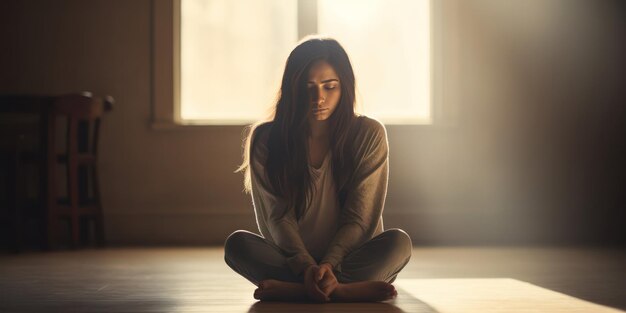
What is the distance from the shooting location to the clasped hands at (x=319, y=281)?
2.27m

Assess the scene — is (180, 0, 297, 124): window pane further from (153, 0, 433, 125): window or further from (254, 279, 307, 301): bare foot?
(254, 279, 307, 301): bare foot

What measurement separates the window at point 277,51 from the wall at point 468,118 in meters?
0.16

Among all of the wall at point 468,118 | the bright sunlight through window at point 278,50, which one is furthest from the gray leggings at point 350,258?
the bright sunlight through window at point 278,50

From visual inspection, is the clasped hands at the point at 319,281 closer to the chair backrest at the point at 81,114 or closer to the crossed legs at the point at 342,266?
the crossed legs at the point at 342,266

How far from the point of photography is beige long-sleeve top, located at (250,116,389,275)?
2420 millimetres

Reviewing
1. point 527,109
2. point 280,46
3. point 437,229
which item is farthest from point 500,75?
point 280,46

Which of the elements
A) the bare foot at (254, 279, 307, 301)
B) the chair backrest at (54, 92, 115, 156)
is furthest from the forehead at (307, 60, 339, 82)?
the chair backrest at (54, 92, 115, 156)

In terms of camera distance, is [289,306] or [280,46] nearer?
[289,306]

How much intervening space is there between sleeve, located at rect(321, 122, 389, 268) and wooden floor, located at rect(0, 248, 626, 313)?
0.19 metres

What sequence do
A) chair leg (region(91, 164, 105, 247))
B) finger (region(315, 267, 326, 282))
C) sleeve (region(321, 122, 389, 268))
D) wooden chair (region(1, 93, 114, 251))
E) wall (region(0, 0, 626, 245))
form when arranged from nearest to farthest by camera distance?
finger (region(315, 267, 326, 282)) → sleeve (region(321, 122, 389, 268)) → wooden chair (region(1, 93, 114, 251)) → chair leg (region(91, 164, 105, 247)) → wall (region(0, 0, 626, 245))

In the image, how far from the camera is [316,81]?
8.07 feet

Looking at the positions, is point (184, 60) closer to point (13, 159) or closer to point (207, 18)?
point (207, 18)

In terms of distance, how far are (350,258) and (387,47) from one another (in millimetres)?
2759

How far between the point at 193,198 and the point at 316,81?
2590 mm
